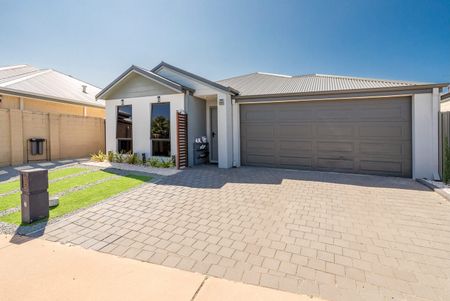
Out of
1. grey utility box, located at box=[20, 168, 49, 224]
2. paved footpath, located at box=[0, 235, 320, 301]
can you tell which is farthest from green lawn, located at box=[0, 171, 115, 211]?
paved footpath, located at box=[0, 235, 320, 301]

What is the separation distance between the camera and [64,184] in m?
6.78

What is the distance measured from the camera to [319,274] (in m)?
2.68

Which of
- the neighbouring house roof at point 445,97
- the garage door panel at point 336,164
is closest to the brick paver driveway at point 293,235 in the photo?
the garage door panel at point 336,164

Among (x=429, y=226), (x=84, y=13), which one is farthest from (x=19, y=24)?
(x=429, y=226)

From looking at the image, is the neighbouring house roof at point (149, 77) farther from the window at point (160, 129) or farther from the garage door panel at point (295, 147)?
the garage door panel at point (295, 147)

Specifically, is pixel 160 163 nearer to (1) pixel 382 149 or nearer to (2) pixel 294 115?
(2) pixel 294 115

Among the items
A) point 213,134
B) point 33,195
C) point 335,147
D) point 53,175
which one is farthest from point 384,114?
point 53,175

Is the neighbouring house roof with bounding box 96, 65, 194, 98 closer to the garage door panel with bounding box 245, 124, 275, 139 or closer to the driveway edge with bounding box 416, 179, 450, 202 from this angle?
the garage door panel with bounding box 245, 124, 275, 139

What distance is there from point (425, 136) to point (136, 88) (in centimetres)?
1133

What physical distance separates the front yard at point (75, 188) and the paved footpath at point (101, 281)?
1.74 metres

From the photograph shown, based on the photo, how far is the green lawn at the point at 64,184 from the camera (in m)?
5.19

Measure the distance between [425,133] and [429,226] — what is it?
4860 millimetres

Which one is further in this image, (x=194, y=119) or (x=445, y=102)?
(x=445, y=102)

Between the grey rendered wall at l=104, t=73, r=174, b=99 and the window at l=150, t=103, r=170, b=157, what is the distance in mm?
606
